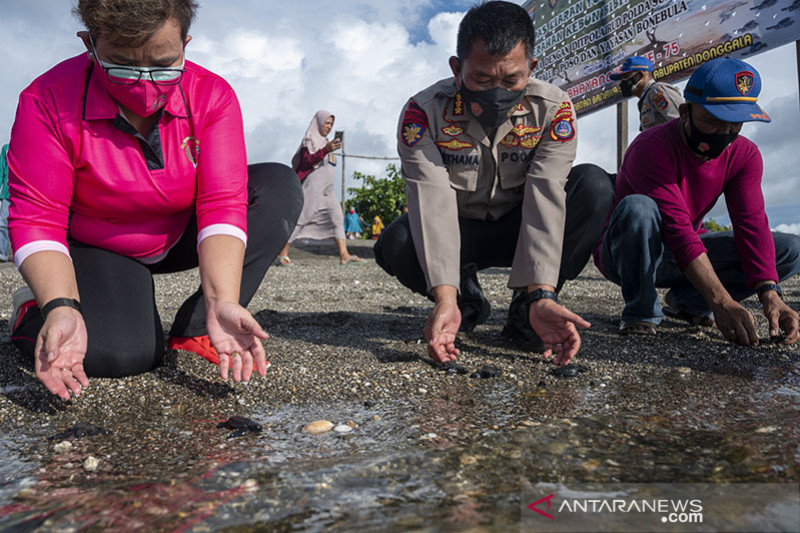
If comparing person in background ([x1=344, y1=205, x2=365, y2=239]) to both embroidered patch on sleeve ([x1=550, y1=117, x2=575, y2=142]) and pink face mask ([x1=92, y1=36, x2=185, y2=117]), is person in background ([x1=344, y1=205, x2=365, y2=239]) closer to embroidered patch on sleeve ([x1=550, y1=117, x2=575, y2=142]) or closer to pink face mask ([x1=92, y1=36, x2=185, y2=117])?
embroidered patch on sleeve ([x1=550, y1=117, x2=575, y2=142])

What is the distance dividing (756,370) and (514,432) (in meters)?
→ 1.28

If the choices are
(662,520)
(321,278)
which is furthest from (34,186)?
(321,278)

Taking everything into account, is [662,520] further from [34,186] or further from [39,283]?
[34,186]

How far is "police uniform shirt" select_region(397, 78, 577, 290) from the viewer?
2.37 meters

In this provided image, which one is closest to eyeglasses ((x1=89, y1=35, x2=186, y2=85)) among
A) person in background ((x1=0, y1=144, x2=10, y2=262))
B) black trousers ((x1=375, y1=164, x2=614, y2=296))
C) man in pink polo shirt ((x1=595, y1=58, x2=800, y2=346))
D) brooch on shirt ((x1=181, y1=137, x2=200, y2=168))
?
brooch on shirt ((x1=181, y1=137, x2=200, y2=168))

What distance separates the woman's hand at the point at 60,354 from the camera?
1583 mm

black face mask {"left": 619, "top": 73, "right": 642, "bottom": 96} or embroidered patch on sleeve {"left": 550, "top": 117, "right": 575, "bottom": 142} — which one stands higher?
black face mask {"left": 619, "top": 73, "right": 642, "bottom": 96}

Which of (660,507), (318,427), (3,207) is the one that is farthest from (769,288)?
(3,207)

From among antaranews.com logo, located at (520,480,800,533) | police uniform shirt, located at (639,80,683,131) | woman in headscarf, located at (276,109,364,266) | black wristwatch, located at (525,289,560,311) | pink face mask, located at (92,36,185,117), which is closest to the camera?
antaranews.com logo, located at (520,480,800,533)

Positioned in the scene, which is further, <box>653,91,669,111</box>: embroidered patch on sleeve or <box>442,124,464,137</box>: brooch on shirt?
<box>653,91,669,111</box>: embroidered patch on sleeve

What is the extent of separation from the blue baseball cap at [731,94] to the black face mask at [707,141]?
11cm

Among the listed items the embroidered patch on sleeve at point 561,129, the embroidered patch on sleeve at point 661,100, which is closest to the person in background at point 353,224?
the embroidered patch on sleeve at point 661,100

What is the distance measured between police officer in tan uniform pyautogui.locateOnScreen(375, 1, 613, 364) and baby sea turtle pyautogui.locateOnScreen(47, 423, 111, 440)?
3.38 ft

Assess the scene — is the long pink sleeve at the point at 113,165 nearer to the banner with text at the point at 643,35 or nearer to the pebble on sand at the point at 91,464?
the pebble on sand at the point at 91,464
